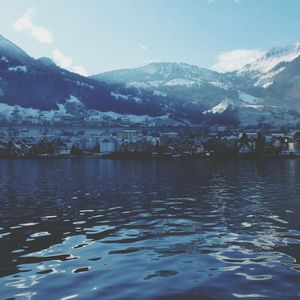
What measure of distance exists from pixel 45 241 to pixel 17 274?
6.06 metres

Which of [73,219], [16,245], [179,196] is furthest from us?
[179,196]

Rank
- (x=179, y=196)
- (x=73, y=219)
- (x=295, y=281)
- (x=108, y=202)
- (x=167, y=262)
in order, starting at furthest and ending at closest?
(x=179, y=196)
(x=108, y=202)
(x=73, y=219)
(x=167, y=262)
(x=295, y=281)

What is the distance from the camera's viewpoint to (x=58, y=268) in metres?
17.5

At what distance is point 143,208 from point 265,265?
62.8 feet

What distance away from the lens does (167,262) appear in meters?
18.3

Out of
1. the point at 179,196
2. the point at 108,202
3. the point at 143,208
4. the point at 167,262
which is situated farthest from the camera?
the point at 179,196

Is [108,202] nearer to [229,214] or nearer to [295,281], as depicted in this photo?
[229,214]

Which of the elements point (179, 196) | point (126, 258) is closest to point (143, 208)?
point (179, 196)

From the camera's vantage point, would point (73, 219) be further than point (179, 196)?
No

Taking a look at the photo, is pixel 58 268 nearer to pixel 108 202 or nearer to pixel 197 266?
pixel 197 266

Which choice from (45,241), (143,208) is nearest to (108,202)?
(143,208)

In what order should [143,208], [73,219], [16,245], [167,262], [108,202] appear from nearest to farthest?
[167,262] < [16,245] < [73,219] < [143,208] < [108,202]

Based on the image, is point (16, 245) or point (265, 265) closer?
point (265, 265)

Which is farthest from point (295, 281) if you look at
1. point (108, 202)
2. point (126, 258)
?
point (108, 202)
